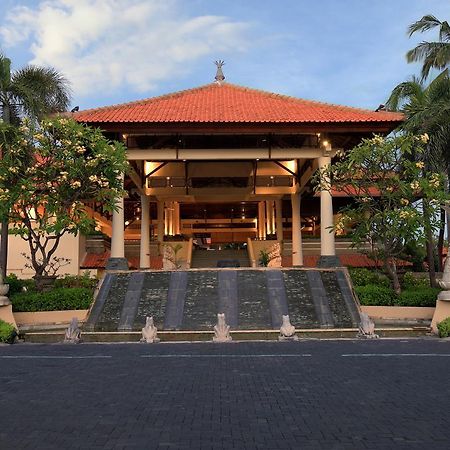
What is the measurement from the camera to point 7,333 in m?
14.6

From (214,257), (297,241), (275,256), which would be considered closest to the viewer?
(297,241)

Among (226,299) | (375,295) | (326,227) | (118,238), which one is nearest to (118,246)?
(118,238)

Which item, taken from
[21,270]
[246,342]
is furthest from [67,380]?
[21,270]

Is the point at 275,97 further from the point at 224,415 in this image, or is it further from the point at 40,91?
the point at 224,415

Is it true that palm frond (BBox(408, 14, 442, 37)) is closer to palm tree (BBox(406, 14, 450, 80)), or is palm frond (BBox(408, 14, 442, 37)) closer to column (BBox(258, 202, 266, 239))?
palm tree (BBox(406, 14, 450, 80))

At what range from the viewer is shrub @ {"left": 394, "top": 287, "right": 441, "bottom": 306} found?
1736 cm

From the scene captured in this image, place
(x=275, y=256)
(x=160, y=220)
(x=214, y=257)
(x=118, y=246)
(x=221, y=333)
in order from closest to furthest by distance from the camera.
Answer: (x=221, y=333)
(x=118, y=246)
(x=275, y=256)
(x=214, y=257)
(x=160, y=220)

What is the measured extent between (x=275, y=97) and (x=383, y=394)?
21337 millimetres

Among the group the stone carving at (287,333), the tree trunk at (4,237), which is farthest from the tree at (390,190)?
the tree trunk at (4,237)

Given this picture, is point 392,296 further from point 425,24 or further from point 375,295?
point 425,24

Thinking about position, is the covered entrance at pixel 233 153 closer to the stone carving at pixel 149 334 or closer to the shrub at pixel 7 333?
the shrub at pixel 7 333

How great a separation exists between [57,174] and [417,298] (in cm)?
1359

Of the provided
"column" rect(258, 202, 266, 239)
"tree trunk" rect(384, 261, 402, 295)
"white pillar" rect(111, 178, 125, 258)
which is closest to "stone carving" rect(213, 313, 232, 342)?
"tree trunk" rect(384, 261, 402, 295)

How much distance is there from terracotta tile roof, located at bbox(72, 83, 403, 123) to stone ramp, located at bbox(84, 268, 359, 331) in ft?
21.8
